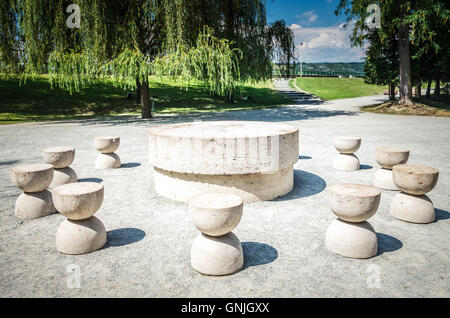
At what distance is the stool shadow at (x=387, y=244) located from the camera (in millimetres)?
3302

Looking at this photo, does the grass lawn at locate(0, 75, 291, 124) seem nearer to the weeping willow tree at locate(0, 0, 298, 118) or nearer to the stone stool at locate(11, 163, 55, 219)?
the weeping willow tree at locate(0, 0, 298, 118)

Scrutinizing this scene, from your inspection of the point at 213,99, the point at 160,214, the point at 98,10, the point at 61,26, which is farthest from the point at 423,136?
the point at 213,99

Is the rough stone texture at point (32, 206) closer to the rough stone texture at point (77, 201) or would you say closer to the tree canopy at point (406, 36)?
the rough stone texture at point (77, 201)

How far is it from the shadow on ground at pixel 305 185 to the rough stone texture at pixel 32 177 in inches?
136

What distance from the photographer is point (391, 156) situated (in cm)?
526

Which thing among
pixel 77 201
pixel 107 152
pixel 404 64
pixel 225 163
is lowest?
pixel 107 152

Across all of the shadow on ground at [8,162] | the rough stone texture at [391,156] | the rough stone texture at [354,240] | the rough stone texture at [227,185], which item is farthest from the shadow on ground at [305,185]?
the shadow on ground at [8,162]

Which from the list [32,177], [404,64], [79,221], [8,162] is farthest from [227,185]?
[404,64]

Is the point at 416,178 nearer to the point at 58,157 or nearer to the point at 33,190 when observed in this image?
the point at 33,190

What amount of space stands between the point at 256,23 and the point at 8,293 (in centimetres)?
1558

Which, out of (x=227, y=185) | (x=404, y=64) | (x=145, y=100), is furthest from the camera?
(x=404, y=64)

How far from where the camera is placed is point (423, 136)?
10422 millimetres

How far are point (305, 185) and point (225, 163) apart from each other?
6.47 ft
